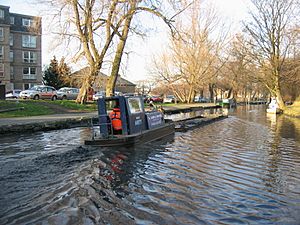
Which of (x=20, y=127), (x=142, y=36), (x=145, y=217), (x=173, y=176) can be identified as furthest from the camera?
(x=142, y=36)

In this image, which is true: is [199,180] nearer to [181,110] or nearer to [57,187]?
[57,187]

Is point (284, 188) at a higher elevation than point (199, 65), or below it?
below

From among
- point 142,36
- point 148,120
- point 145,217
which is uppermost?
point 142,36

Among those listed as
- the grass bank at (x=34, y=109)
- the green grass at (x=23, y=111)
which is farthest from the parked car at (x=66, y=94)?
the green grass at (x=23, y=111)

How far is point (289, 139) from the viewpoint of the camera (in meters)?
15.9

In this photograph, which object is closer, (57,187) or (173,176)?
(57,187)

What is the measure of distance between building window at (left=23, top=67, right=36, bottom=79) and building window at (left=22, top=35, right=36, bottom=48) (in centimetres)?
436

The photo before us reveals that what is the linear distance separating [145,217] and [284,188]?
3735mm

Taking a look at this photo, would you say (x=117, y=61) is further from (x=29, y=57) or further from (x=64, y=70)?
(x=29, y=57)

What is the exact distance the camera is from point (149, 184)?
7.73 meters

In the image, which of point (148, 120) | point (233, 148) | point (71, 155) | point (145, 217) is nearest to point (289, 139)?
point (233, 148)

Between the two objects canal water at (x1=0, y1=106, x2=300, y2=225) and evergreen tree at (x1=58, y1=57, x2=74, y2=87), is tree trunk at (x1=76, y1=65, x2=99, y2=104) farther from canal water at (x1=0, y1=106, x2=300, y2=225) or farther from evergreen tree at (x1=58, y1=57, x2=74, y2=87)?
canal water at (x1=0, y1=106, x2=300, y2=225)

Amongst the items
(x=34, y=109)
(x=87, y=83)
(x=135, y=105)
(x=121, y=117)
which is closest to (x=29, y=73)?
(x=87, y=83)

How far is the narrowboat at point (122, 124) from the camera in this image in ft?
40.8
